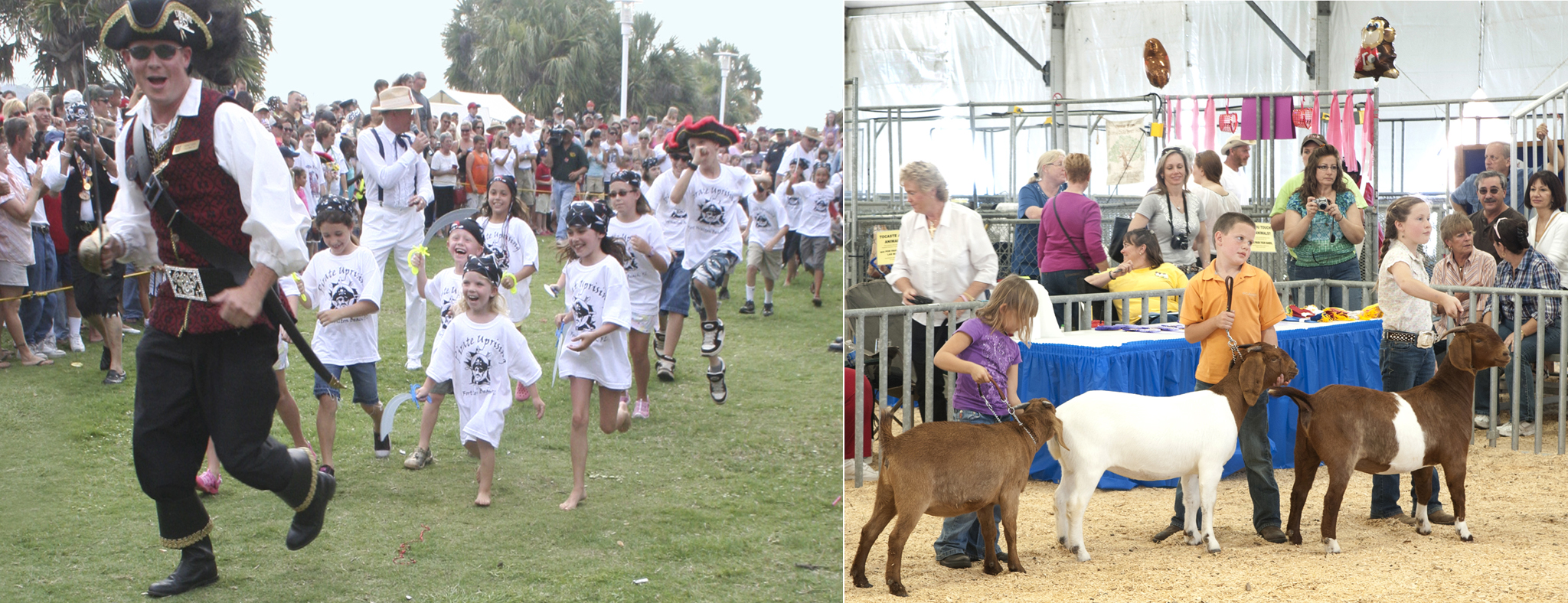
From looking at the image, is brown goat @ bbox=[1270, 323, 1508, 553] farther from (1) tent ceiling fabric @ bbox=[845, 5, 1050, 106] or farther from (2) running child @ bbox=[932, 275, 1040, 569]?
(1) tent ceiling fabric @ bbox=[845, 5, 1050, 106]

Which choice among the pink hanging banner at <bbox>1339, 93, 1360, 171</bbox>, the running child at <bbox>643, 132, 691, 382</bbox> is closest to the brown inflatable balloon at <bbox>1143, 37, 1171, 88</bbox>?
the pink hanging banner at <bbox>1339, 93, 1360, 171</bbox>

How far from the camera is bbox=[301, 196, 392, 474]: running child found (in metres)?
2.73

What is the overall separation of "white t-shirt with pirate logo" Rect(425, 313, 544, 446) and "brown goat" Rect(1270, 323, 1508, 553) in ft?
8.31

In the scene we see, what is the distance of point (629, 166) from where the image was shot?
3.04 meters

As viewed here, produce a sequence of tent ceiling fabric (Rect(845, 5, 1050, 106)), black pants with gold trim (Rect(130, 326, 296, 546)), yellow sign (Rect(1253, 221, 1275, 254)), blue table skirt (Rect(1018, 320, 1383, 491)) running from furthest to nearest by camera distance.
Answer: tent ceiling fabric (Rect(845, 5, 1050, 106))
yellow sign (Rect(1253, 221, 1275, 254))
blue table skirt (Rect(1018, 320, 1383, 491))
black pants with gold trim (Rect(130, 326, 296, 546))

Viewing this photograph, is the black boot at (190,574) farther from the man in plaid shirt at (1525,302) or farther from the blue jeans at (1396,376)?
the man in plaid shirt at (1525,302)

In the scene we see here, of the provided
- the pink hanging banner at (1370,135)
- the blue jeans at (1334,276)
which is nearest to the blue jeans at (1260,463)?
the blue jeans at (1334,276)

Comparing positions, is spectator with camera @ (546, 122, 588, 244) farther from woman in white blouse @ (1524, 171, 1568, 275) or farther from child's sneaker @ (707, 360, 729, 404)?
woman in white blouse @ (1524, 171, 1568, 275)

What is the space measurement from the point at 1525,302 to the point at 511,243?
538 cm

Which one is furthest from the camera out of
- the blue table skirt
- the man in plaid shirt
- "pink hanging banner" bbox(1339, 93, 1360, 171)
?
"pink hanging banner" bbox(1339, 93, 1360, 171)

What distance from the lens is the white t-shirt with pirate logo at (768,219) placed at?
3.35 meters

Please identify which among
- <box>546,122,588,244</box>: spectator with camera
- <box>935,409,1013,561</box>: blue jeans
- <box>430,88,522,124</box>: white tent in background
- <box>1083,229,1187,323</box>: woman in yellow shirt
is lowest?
<box>935,409,1013,561</box>: blue jeans

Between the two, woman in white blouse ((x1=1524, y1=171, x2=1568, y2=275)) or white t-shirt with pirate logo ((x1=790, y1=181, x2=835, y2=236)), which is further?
woman in white blouse ((x1=1524, y1=171, x2=1568, y2=275))

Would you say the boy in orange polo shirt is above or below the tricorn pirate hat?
below
